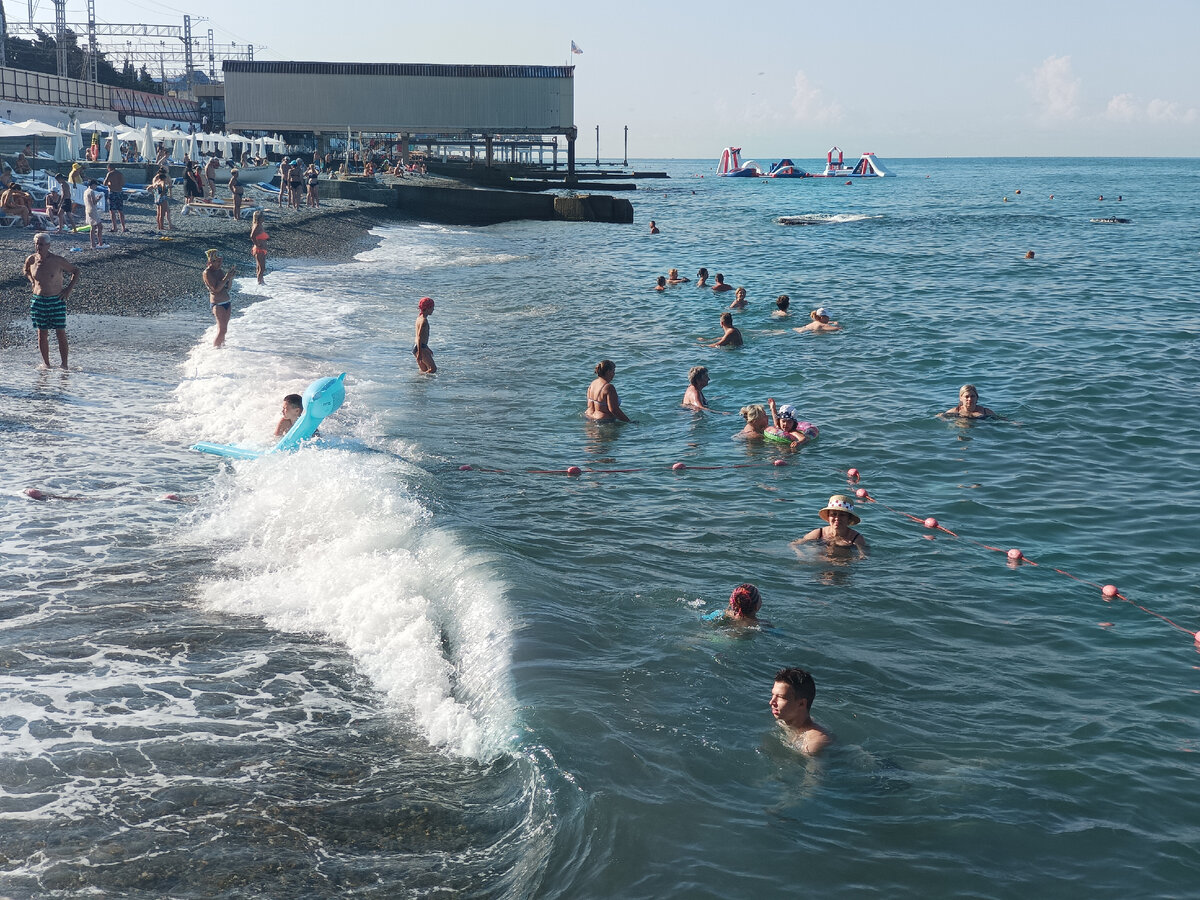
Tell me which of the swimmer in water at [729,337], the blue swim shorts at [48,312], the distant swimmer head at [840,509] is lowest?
the distant swimmer head at [840,509]

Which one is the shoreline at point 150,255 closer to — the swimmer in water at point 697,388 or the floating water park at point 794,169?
the swimmer in water at point 697,388

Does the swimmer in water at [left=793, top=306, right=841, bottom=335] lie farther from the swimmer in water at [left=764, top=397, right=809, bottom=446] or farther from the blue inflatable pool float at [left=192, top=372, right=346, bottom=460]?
the blue inflatable pool float at [left=192, top=372, right=346, bottom=460]

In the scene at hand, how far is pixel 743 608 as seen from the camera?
25.7 feet

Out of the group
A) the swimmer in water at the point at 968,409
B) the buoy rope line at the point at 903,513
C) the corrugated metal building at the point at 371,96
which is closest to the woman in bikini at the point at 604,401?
the buoy rope line at the point at 903,513

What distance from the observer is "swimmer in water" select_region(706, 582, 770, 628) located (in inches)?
308

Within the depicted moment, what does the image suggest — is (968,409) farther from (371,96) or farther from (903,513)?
(371,96)

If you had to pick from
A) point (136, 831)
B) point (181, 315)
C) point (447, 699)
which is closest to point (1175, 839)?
point (447, 699)

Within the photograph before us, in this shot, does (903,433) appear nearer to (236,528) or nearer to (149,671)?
(236,528)

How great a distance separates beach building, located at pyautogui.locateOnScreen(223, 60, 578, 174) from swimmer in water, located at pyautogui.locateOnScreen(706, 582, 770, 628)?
196ft

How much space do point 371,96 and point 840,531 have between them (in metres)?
60.0

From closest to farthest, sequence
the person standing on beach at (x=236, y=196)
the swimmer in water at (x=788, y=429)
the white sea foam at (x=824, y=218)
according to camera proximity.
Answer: the swimmer in water at (x=788, y=429), the person standing on beach at (x=236, y=196), the white sea foam at (x=824, y=218)

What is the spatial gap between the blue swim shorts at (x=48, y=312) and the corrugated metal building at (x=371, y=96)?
165 ft

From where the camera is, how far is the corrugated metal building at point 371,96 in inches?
2466

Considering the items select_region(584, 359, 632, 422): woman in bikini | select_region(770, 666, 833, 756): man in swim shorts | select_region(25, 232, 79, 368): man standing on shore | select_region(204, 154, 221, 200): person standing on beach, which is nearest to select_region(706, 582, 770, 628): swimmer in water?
select_region(770, 666, 833, 756): man in swim shorts
